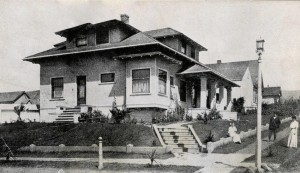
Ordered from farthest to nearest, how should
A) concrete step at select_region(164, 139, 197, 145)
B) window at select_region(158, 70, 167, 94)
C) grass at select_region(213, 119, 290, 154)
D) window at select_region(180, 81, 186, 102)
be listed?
window at select_region(180, 81, 186, 102) < window at select_region(158, 70, 167, 94) < concrete step at select_region(164, 139, 197, 145) < grass at select_region(213, 119, 290, 154)

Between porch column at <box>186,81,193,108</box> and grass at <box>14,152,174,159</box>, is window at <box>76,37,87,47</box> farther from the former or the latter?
grass at <box>14,152,174,159</box>

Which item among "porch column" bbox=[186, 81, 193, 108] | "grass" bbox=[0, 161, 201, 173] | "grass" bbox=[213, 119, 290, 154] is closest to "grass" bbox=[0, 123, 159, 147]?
"grass" bbox=[213, 119, 290, 154]

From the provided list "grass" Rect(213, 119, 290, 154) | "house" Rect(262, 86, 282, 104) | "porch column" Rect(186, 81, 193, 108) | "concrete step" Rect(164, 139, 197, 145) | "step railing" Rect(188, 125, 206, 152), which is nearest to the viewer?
"grass" Rect(213, 119, 290, 154)

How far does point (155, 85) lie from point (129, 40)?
286cm

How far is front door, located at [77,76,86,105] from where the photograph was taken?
65.9ft

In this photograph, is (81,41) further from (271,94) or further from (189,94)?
(271,94)

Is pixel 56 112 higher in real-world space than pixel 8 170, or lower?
higher

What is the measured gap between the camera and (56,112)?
65.7 feet

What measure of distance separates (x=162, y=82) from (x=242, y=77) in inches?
752

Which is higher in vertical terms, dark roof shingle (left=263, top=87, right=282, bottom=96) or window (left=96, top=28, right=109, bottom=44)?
window (left=96, top=28, right=109, bottom=44)

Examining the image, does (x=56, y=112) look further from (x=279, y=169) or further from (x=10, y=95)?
(x=10, y=95)

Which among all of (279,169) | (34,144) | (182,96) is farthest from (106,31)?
(279,169)

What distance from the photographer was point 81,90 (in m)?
20.2

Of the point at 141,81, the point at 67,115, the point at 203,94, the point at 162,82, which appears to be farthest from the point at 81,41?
the point at 203,94
